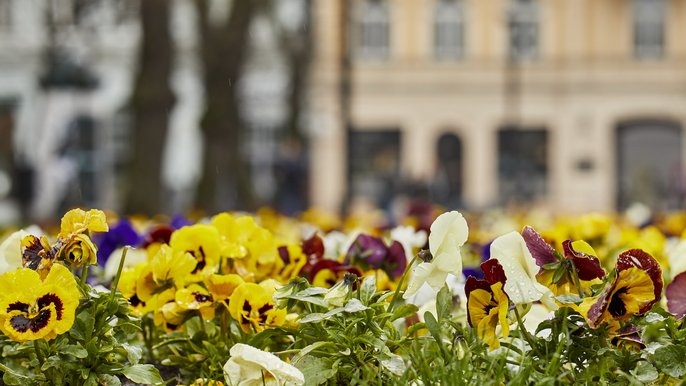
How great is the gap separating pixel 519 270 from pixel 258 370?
0.45m

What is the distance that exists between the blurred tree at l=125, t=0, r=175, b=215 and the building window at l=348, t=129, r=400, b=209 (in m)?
27.0

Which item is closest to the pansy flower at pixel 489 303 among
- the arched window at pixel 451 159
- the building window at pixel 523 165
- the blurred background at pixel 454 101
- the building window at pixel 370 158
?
the blurred background at pixel 454 101

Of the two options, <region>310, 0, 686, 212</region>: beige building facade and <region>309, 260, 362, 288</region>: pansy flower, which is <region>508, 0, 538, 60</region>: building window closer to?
<region>310, 0, 686, 212</region>: beige building facade

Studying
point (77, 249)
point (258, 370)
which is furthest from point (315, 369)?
point (77, 249)

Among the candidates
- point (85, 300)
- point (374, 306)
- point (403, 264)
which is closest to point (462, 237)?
point (374, 306)

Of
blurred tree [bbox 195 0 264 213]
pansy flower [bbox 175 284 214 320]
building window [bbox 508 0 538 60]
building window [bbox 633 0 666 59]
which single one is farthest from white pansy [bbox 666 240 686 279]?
building window [bbox 633 0 666 59]

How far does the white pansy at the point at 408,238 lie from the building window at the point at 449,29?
3884 cm

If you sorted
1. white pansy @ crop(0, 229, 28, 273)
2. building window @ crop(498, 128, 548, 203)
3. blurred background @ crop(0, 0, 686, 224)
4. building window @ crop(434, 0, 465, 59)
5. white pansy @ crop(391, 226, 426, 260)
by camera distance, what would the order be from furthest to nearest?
building window @ crop(434, 0, 465, 59) < building window @ crop(498, 128, 548, 203) < blurred background @ crop(0, 0, 686, 224) < white pansy @ crop(391, 226, 426, 260) < white pansy @ crop(0, 229, 28, 273)

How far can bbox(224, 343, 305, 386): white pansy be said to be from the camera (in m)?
2.04

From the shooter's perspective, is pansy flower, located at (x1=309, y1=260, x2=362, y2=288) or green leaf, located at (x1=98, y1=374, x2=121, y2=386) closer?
green leaf, located at (x1=98, y1=374, x2=121, y2=386)

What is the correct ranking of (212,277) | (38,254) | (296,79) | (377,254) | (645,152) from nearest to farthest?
1. (38,254)
2. (212,277)
3. (377,254)
4. (296,79)
5. (645,152)

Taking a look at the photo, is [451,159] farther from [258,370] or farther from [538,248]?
[258,370]

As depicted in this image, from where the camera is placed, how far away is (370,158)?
41469 mm

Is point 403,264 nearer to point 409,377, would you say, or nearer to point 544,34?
point 409,377
